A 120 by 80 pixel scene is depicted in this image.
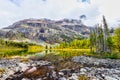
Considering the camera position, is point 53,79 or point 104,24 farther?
point 104,24

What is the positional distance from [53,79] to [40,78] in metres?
2.40

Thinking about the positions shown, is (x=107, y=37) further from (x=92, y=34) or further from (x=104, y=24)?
(x=92, y=34)

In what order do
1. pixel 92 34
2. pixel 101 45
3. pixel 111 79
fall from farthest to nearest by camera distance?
pixel 92 34
pixel 101 45
pixel 111 79

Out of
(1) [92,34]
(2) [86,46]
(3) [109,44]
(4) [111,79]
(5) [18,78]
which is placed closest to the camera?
(4) [111,79]

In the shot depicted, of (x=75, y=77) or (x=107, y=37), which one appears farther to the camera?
(x=107, y=37)

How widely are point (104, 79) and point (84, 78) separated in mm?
2694

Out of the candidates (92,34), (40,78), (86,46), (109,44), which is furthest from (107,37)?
(86,46)

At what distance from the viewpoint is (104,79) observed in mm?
29453

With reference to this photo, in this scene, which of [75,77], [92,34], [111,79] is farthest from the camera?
[92,34]

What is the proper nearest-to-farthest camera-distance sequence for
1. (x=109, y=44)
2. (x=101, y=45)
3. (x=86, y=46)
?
(x=109, y=44), (x=101, y=45), (x=86, y=46)

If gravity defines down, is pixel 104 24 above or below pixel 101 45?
above

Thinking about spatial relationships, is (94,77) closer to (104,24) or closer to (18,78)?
(18,78)

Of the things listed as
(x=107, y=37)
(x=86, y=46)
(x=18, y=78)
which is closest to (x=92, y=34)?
(x=107, y=37)

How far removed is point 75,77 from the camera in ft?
103
